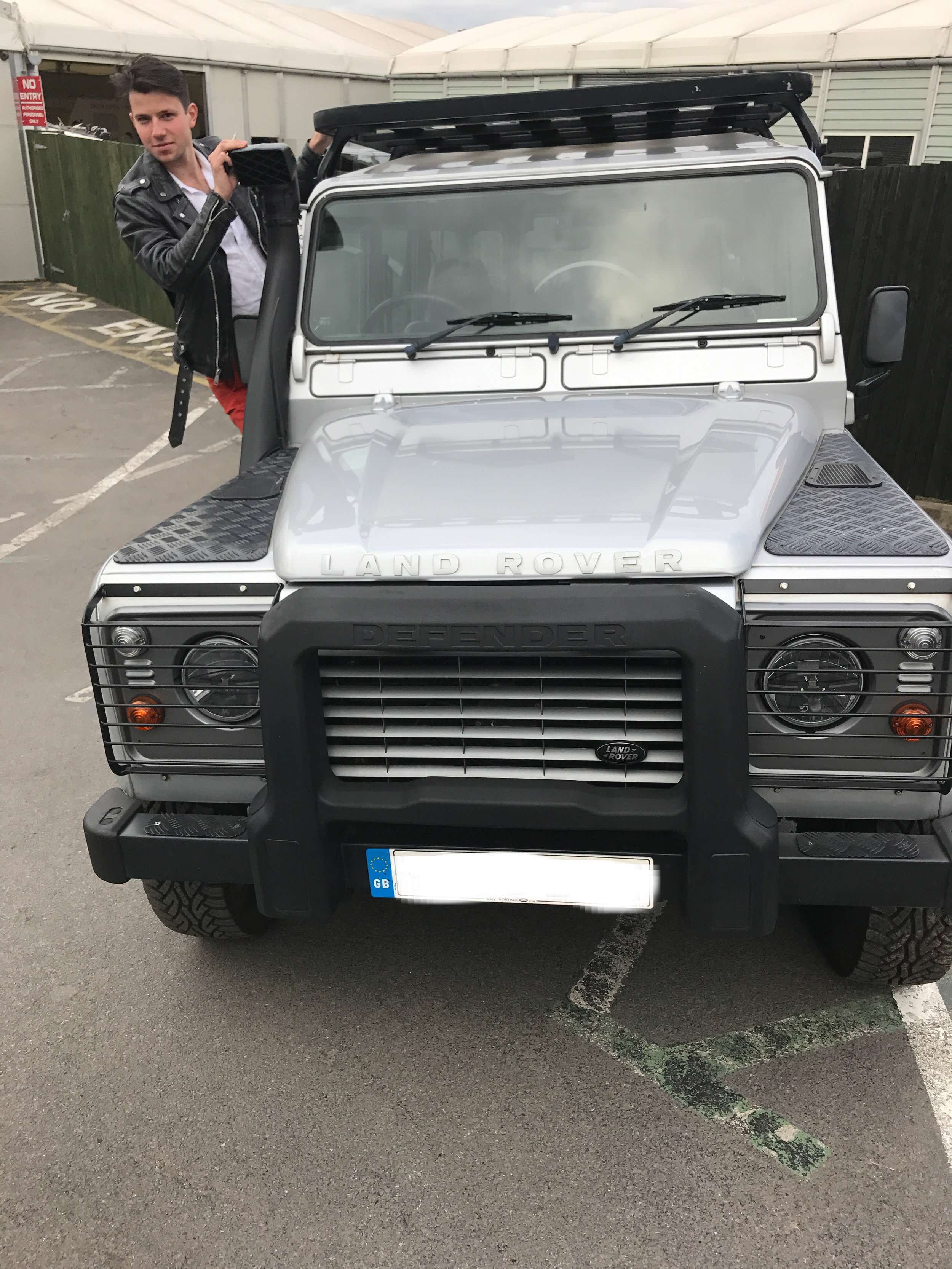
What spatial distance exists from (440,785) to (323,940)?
1.10 meters

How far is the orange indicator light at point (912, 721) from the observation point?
2371 millimetres

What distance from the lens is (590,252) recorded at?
11.7 ft

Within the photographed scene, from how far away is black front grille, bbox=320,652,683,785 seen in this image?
236 cm

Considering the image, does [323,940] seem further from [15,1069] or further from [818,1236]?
[818,1236]

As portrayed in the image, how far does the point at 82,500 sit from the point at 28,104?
12.1 metres

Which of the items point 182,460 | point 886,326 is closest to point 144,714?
point 886,326

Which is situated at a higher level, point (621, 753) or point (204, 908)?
point (621, 753)

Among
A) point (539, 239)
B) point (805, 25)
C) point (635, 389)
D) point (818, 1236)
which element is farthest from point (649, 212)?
point (805, 25)

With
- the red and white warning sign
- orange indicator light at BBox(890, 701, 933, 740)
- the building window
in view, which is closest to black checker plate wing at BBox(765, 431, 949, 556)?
orange indicator light at BBox(890, 701, 933, 740)

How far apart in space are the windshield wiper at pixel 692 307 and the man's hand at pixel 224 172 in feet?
4.63

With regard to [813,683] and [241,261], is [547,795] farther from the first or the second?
[241,261]

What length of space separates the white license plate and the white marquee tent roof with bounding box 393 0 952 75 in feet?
55.7

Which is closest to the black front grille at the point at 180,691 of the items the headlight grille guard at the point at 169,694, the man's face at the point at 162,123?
the headlight grille guard at the point at 169,694

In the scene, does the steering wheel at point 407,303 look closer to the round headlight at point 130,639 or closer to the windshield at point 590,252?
the windshield at point 590,252
